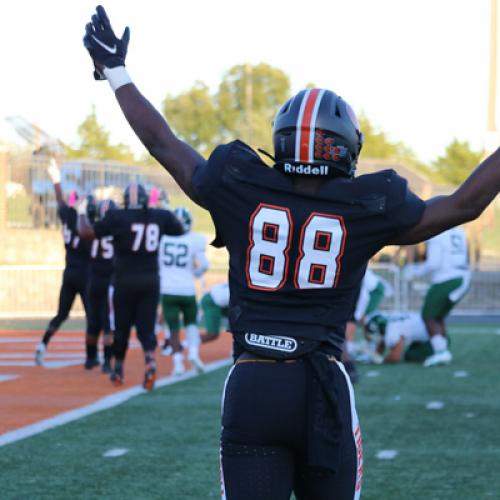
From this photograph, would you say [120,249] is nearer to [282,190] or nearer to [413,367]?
[413,367]

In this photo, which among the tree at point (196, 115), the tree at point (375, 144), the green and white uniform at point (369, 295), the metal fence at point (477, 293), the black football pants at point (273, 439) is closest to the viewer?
the black football pants at point (273, 439)

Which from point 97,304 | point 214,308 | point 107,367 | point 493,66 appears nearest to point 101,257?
point 97,304

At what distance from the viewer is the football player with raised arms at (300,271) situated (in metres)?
2.88

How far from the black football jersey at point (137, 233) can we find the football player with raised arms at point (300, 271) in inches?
268

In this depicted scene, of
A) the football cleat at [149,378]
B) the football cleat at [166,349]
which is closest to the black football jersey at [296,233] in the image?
the football cleat at [149,378]

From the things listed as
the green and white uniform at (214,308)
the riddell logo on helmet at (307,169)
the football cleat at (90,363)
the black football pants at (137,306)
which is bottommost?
the football cleat at (90,363)

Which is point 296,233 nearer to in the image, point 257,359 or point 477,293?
point 257,359

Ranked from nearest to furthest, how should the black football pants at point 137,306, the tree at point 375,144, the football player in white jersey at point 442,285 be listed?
the black football pants at point 137,306
the football player in white jersey at point 442,285
the tree at point 375,144

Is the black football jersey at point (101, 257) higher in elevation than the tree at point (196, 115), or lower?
lower

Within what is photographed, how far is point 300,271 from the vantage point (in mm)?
2930

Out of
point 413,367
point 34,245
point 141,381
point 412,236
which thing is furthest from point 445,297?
point 34,245

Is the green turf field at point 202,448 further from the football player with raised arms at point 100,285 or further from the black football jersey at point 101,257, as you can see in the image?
the black football jersey at point 101,257

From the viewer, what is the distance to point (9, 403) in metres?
9.20

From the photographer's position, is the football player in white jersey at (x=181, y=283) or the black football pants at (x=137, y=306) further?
the football player in white jersey at (x=181, y=283)
